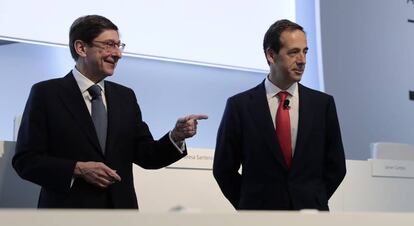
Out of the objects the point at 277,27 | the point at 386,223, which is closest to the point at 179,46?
the point at 277,27

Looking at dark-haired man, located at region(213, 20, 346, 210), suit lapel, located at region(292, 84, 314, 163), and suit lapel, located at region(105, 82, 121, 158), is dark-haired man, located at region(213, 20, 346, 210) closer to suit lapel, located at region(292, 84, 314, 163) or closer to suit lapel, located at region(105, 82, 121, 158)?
suit lapel, located at region(292, 84, 314, 163)

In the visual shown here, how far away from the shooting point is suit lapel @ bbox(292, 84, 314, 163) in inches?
85.4

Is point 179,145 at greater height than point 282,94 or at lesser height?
lesser

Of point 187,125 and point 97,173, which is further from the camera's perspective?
point 187,125

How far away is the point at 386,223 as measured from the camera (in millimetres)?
953

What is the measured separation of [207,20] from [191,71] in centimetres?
29

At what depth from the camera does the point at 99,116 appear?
83.3 inches

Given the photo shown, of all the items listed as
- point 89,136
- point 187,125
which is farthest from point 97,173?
point 187,125

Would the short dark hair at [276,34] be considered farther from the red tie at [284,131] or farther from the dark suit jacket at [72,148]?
the dark suit jacket at [72,148]

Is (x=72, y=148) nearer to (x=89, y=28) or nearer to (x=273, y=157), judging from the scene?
(x=89, y=28)

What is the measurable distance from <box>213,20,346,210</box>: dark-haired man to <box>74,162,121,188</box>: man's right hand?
45cm

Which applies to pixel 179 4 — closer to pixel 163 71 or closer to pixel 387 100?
pixel 163 71

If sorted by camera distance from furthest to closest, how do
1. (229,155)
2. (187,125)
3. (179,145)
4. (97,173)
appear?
1. (229,155)
2. (179,145)
3. (187,125)
4. (97,173)

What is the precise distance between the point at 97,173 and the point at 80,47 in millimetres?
493
